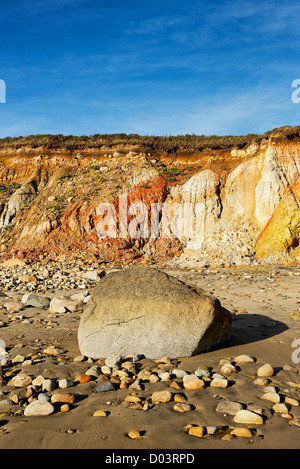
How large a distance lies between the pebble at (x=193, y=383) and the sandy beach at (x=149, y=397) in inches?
2.3

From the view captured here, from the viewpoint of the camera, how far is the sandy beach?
3092mm

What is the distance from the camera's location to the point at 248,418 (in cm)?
335

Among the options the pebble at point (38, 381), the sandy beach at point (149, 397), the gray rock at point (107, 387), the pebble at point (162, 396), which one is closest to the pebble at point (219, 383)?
the sandy beach at point (149, 397)

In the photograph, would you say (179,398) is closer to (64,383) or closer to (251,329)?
(64,383)

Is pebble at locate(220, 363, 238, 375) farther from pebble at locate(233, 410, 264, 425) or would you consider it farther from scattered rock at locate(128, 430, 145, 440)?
scattered rock at locate(128, 430, 145, 440)

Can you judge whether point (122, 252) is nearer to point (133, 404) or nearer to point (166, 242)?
point (166, 242)

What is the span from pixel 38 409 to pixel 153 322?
86.4 inches

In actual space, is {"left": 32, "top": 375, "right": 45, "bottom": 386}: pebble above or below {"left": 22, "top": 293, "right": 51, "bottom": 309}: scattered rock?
above

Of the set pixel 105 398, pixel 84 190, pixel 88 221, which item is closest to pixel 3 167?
pixel 84 190

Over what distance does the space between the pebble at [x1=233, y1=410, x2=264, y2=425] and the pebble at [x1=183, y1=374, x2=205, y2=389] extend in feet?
2.62

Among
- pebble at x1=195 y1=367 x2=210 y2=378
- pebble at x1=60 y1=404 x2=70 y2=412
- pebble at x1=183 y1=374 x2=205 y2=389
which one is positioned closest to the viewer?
pebble at x1=60 y1=404 x2=70 y2=412

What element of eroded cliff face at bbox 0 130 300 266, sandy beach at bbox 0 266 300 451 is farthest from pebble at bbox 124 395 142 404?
eroded cliff face at bbox 0 130 300 266

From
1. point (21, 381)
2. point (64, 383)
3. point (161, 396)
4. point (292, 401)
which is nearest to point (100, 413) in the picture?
point (161, 396)

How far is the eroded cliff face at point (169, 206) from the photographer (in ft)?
60.6
